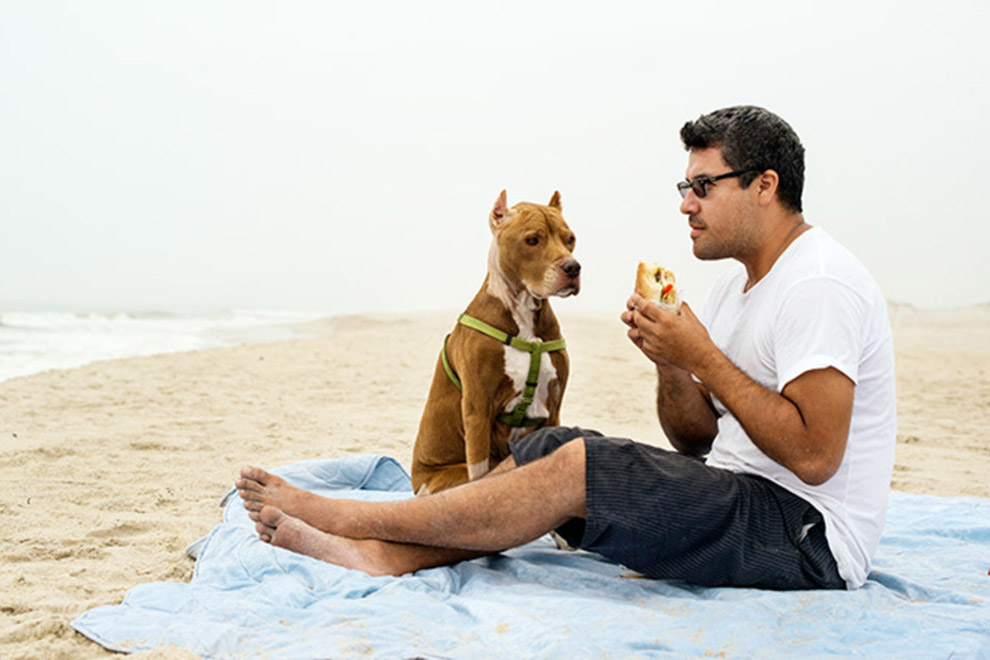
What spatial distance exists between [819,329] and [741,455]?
0.64 m

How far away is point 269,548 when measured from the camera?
11.2ft

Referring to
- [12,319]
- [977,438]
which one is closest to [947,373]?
[977,438]

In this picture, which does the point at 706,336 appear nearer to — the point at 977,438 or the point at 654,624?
the point at 654,624

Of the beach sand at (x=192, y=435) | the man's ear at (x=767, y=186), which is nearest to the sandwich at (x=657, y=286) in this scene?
the man's ear at (x=767, y=186)

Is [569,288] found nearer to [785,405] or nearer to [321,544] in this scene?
[785,405]

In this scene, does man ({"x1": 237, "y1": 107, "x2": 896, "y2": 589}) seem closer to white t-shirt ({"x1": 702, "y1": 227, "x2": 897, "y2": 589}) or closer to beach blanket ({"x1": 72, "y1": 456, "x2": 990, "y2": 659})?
white t-shirt ({"x1": 702, "y1": 227, "x2": 897, "y2": 589})

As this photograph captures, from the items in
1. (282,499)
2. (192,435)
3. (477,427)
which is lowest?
(192,435)

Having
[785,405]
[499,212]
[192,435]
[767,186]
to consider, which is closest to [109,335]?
[192,435]

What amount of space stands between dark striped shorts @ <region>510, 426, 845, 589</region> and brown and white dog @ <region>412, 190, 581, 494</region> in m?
1.01

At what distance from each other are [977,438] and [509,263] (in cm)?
630

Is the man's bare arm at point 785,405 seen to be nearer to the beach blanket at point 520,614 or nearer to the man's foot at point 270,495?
the beach blanket at point 520,614

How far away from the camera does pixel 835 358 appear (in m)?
2.65

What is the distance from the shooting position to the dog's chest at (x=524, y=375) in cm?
399

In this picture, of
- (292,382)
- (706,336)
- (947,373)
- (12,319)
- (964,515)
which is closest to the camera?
(706,336)
